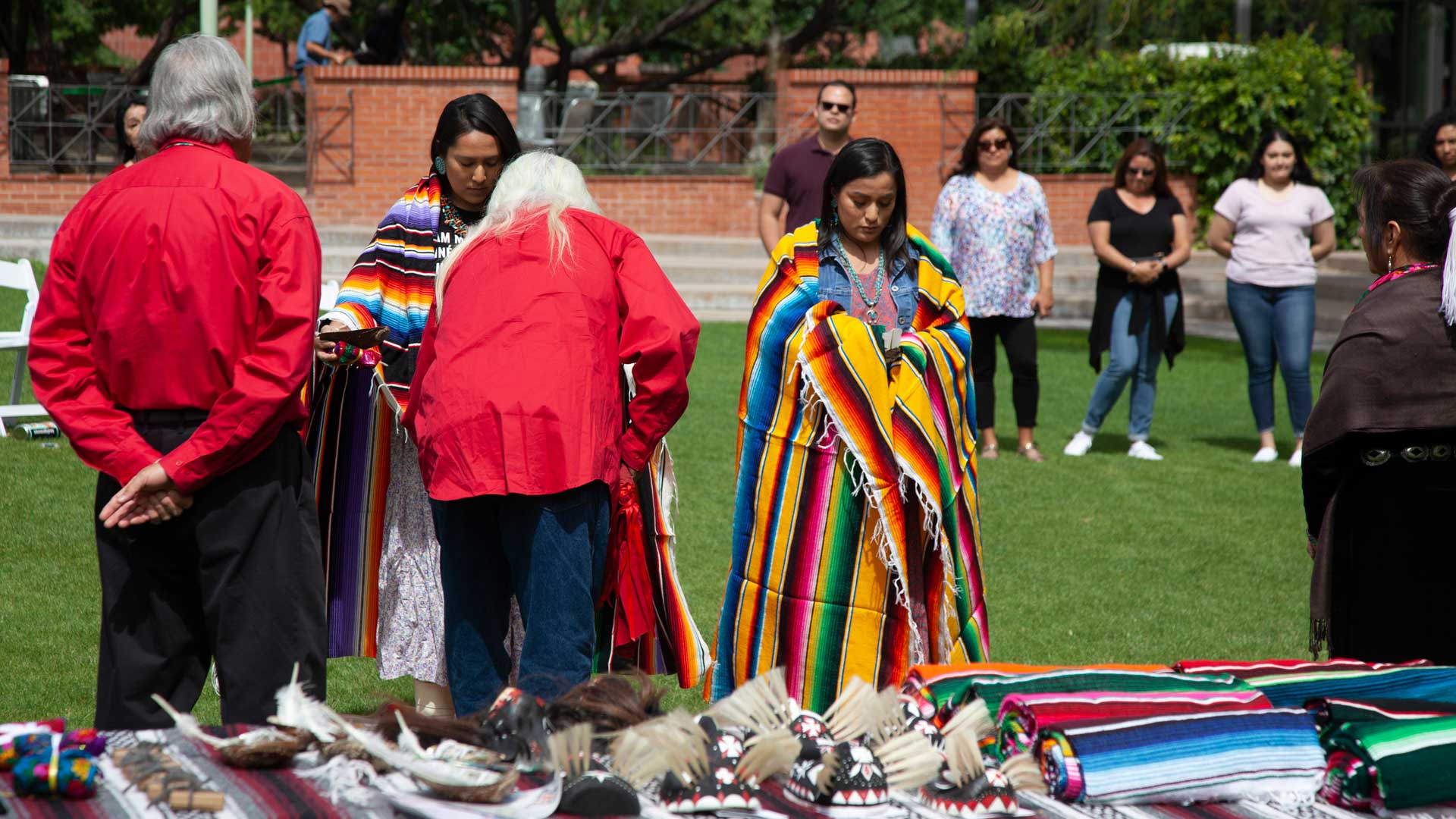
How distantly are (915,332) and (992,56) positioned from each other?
60.3 feet

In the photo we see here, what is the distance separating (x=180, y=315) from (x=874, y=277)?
2.03 metres

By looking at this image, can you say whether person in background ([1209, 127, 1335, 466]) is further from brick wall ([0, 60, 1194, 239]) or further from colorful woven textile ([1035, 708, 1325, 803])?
brick wall ([0, 60, 1194, 239])

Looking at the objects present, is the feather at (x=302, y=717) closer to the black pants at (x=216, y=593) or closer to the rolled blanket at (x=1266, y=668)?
the black pants at (x=216, y=593)

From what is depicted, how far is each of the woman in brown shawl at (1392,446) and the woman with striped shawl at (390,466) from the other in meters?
2.42

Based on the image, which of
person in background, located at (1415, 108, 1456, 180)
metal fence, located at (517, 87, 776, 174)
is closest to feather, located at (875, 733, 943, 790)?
person in background, located at (1415, 108, 1456, 180)

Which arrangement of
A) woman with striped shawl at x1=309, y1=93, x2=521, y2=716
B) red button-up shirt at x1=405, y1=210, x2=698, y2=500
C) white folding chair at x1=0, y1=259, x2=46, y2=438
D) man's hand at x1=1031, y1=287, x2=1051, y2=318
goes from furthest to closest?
man's hand at x1=1031, y1=287, x2=1051, y2=318 < white folding chair at x1=0, y1=259, x2=46, y2=438 < woman with striped shawl at x1=309, y1=93, x2=521, y2=716 < red button-up shirt at x1=405, y1=210, x2=698, y2=500

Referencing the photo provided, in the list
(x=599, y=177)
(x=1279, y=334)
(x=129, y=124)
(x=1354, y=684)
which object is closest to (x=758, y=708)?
(x=1354, y=684)

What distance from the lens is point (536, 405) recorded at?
3.61 meters

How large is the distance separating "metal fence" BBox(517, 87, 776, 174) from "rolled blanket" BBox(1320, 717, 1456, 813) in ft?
55.0

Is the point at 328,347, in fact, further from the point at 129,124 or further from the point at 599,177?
the point at 599,177

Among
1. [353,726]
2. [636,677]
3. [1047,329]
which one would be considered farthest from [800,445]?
[1047,329]

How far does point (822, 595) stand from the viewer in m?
4.35

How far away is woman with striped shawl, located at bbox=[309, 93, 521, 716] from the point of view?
4469mm

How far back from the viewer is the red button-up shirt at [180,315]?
340 centimetres
